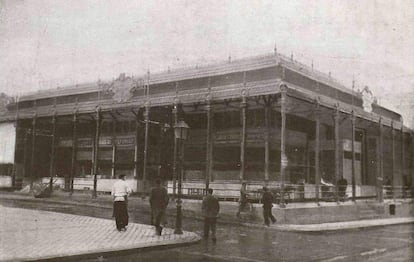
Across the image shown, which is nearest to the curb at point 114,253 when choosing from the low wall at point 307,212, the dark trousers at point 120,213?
the dark trousers at point 120,213

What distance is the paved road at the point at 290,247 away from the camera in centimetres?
965

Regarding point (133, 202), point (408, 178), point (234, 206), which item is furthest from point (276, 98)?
point (408, 178)

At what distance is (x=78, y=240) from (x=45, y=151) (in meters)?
24.0

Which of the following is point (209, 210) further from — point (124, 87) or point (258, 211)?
point (124, 87)

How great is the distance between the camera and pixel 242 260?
923cm

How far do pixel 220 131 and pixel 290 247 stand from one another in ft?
45.3

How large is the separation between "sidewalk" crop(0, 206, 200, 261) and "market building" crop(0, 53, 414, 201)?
259 inches

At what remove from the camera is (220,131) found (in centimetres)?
2484

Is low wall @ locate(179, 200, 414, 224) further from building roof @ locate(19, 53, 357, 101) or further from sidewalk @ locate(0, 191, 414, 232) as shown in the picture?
building roof @ locate(19, 53, 357, 101)

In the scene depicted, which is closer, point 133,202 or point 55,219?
point 55,219

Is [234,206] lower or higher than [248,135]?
lower

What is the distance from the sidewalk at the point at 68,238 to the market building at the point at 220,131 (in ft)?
21.6

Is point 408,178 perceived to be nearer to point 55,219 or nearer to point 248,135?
point 248,135

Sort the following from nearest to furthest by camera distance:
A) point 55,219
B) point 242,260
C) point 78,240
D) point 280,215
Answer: point 242,260 < point 78,240 < point 55,219 < point 280,215
